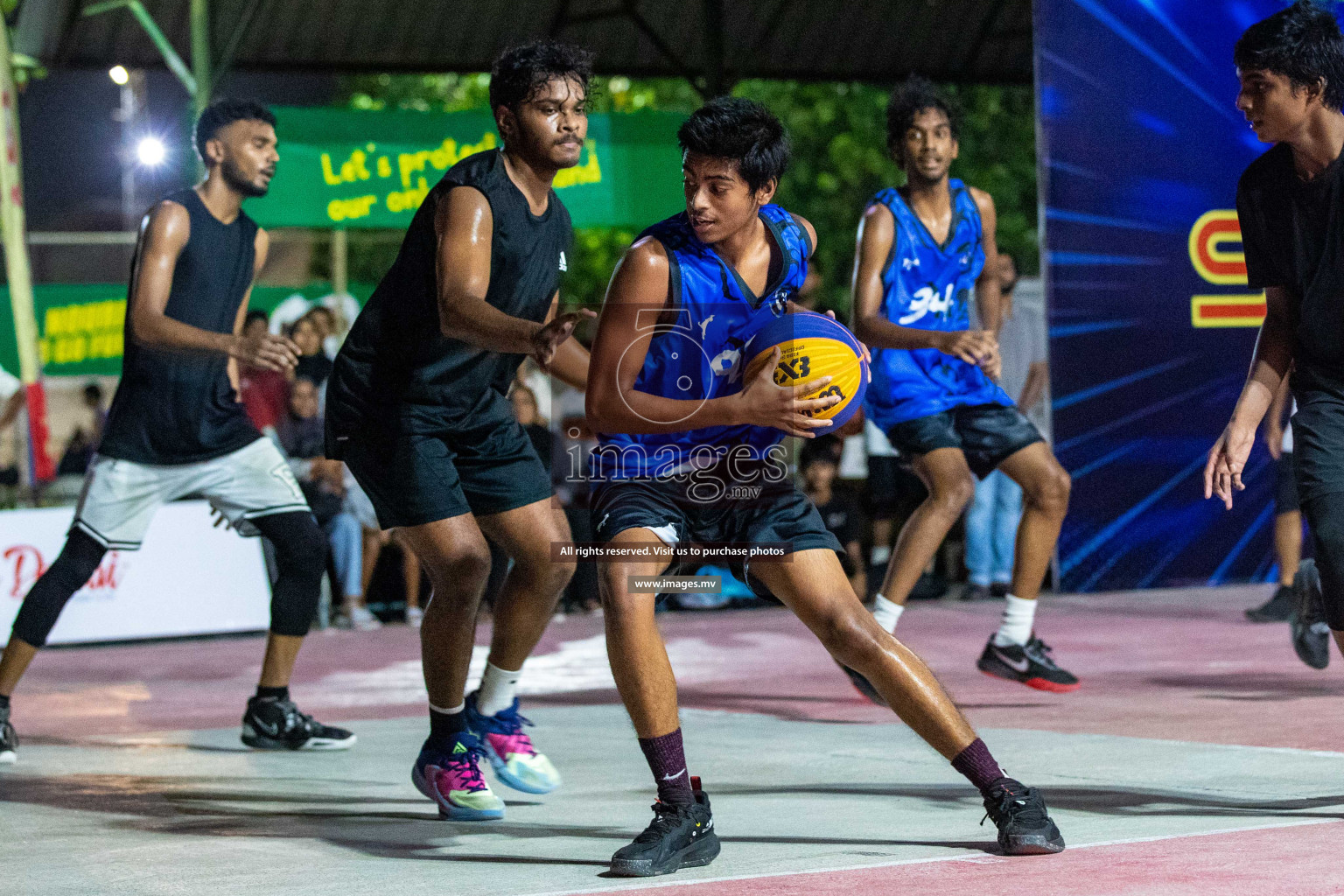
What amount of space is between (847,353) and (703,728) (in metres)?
2.96

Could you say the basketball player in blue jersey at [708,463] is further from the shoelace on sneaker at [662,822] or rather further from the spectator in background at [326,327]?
the spectator in background at [326,327]

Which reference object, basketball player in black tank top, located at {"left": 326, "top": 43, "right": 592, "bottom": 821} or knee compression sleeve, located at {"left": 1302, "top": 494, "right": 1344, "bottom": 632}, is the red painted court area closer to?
knee compression sleeve, located at {"left": 1302, "top": 494, "right": 1344, "bottom": 632}

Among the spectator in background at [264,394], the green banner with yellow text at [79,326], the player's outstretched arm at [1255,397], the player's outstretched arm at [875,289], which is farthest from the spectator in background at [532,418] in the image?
the green banner with yellow text at [79,326]

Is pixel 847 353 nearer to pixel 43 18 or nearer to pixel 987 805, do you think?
pixel 987 805

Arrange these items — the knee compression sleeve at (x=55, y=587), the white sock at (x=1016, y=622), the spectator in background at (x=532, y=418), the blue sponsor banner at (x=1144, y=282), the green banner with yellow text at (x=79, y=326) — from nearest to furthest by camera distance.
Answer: the knee compression sleeve at (x=55, y=587), the white sock at (x=1016, y=622), the spectator in background at (x=532, y=418), the blue sponsor banner at (x=1144, y=282), the green banner with yellow text at (x=79, y=326)

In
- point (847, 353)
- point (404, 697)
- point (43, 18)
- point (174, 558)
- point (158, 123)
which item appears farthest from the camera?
point (158, 123)

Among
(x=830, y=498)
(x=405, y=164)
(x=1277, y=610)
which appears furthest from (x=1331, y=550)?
(x=405, y=164)

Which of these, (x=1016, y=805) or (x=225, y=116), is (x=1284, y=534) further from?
(x=1016, y=805)

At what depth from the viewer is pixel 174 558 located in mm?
11453

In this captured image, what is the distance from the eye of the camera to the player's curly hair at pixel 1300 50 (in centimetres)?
434

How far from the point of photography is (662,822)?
420 centimetres

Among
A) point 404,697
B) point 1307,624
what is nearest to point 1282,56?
point 1307,624

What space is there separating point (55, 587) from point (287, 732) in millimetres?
979

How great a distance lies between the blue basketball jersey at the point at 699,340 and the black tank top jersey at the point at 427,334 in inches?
30.5
